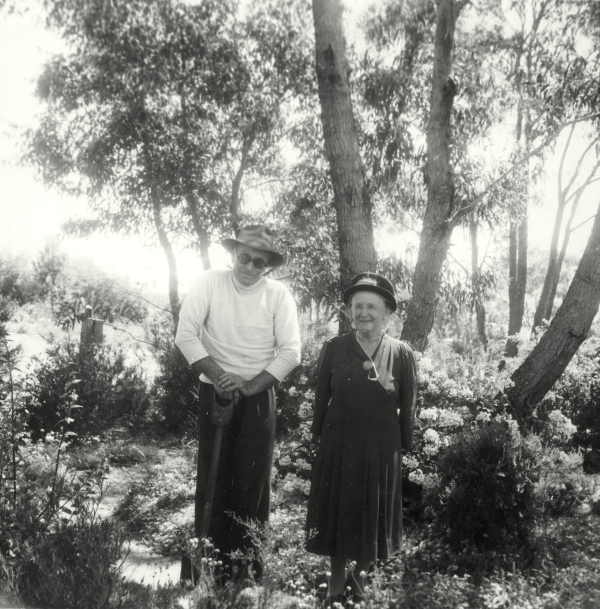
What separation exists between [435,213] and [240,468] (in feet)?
13.9

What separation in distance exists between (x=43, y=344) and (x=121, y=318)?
22.0 ft

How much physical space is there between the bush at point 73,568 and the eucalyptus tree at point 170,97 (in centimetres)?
758

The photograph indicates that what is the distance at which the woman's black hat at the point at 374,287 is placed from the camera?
3033 millimetres

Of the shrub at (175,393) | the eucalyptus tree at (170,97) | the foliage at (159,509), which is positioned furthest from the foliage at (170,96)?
the foliage at (159,509)

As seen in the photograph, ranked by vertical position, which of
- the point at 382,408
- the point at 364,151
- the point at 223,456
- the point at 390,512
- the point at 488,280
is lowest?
the point at 390,512

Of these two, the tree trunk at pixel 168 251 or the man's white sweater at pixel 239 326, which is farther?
the tree trunk at pixel 168 251

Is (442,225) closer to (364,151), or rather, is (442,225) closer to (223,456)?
(364,151)

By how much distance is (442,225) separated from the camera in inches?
255

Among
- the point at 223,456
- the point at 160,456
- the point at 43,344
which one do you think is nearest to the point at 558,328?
the point at 223,456

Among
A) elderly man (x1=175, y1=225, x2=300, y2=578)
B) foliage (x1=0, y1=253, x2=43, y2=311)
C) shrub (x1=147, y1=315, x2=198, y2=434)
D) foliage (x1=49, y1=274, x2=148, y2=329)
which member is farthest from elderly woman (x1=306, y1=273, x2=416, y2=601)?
foliage (x1=0, y1=253, x2=43, y2=311)

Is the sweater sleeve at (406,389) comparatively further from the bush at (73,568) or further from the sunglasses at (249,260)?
the bush at (73,568)

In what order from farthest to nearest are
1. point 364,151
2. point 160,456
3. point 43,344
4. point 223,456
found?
point 43,344, point 364,151, point 160,456, point 223,456

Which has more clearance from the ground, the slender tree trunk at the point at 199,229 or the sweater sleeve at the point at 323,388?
the slender tree trunk at the point at 199,229

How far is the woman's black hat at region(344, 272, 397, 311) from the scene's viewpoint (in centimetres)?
303
